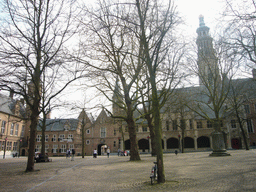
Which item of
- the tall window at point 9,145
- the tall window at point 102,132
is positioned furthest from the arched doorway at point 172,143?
the tall window at point 9,145

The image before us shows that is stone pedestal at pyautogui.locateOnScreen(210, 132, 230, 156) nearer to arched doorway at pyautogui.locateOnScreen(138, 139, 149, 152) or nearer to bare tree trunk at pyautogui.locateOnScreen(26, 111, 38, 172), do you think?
bare tree trunk at pyautogui.locateOnScreen(26, 111, 38, 172)

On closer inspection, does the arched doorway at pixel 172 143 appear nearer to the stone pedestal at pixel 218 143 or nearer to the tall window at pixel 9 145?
the stone pedestal at pixel 218 143

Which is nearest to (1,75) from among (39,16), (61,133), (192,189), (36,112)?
(36,112)

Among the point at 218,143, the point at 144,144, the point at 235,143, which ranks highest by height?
the point at 218,143

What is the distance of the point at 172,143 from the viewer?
2100 inches

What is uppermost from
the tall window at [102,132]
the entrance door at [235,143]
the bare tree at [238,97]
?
the bare tree at [238,97]

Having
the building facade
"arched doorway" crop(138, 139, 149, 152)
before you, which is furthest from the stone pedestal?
the building facade

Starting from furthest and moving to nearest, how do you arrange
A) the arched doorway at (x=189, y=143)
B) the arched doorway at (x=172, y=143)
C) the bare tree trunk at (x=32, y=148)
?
1. the arched doorway at (x=172, y=143)
2. the arched doorway at (x=189, y=143)
3. the bare tree trunk at (x=32, y=148)

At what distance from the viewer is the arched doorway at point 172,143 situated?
53094mm

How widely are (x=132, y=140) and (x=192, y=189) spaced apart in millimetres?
12668

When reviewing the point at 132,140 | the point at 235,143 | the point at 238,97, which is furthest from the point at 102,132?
the point at 132,140

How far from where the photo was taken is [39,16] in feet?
47.2

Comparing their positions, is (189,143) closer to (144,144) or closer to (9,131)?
(144,144)

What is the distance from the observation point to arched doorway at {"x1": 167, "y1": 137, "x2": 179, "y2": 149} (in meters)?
53.1
